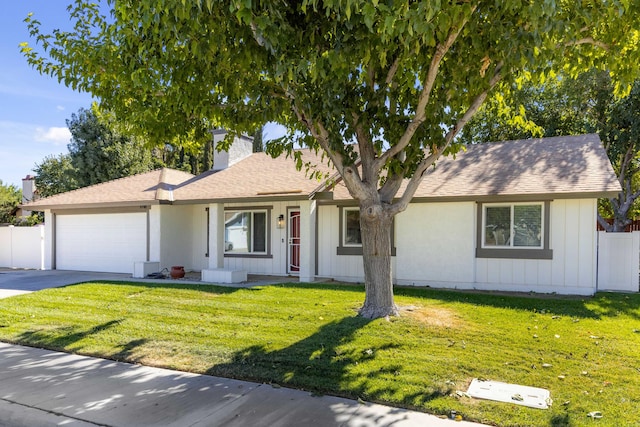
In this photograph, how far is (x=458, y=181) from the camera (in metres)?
12.3

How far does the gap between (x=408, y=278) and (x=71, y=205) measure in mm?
12078

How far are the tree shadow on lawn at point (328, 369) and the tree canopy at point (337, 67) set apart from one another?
150 cm

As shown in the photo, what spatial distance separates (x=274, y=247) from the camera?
14.3 m

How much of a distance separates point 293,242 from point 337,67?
8.81 m

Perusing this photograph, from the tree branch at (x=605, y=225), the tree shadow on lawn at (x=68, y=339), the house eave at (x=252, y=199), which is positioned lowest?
the tree shadow on lawn at (x=68, y=339)

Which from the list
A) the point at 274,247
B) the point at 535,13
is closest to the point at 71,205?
the point at 274,247

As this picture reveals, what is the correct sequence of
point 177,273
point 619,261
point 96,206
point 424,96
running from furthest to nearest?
1. point 96,206
2. point 177,273
3. point 619,261
4. point 424,96

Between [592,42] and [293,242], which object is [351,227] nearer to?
[293,242]

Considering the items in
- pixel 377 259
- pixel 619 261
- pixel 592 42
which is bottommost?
pixel 619 261

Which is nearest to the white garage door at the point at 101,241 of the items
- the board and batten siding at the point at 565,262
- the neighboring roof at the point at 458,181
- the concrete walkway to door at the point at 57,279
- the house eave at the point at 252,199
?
the concrete walkway to door at the point at 57,279

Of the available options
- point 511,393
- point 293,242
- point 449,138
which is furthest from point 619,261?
point 511,393

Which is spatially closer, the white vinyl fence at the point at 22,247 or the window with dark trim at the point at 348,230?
the window with dark trim at the point at 348,230

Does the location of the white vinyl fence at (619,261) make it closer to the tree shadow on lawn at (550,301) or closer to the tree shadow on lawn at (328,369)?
the tree shadow on lawn at (550,301)

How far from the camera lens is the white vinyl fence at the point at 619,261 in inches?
465
